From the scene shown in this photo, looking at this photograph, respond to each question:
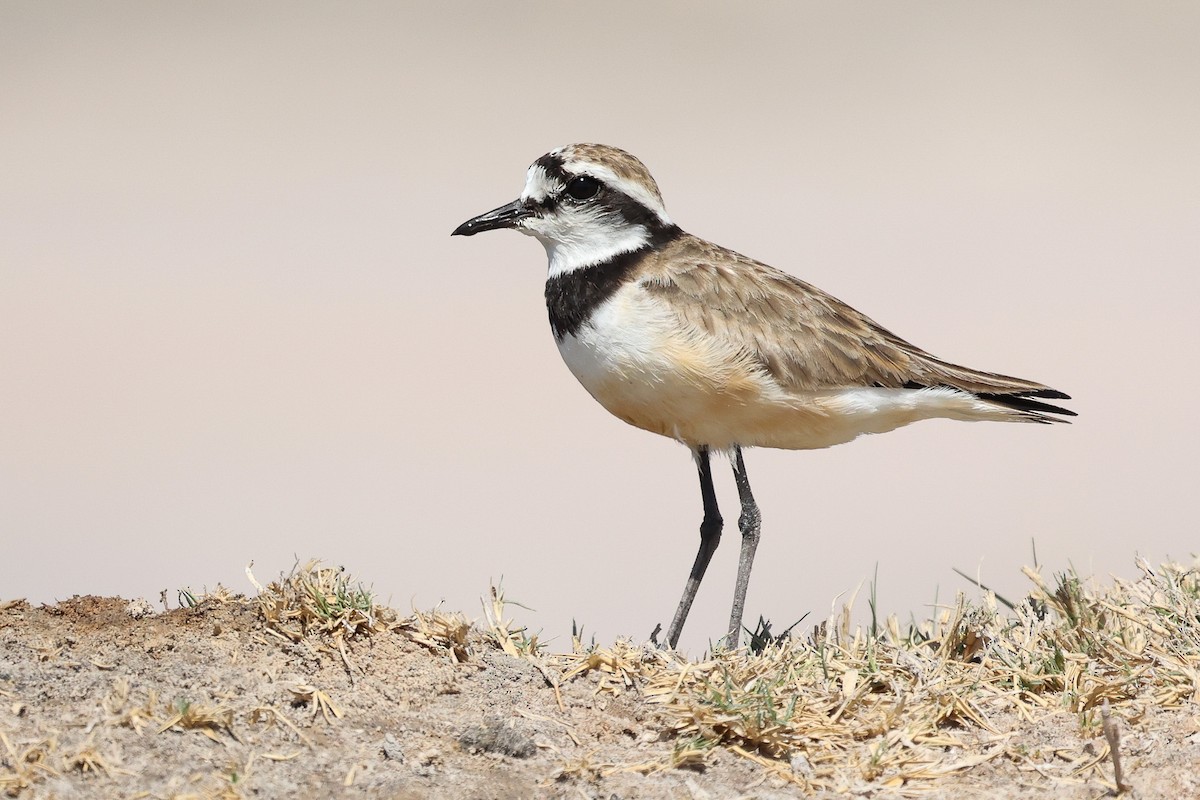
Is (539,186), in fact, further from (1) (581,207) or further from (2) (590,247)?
(2) (590,247)

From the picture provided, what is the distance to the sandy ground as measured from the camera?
11.4ft

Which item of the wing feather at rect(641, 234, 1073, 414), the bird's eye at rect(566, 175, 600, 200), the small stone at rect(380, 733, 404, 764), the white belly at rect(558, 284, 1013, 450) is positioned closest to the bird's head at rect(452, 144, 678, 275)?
the bird's eye at rect(566, 175, 600, 200)

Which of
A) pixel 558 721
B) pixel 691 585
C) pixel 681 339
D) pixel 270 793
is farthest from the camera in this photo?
pixel 691 585

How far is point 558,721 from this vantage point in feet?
13.4

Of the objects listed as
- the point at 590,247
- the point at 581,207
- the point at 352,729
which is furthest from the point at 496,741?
the point at 581,207

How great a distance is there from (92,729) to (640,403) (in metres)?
2.86

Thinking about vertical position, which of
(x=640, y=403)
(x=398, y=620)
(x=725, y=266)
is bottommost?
(x=398, y=620)

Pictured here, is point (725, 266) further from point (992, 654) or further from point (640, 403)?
point (992, 654)

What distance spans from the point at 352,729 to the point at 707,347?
252cm

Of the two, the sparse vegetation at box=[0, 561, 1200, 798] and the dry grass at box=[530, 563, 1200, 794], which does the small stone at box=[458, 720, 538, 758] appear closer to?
the sparse vegetation at box=[0, 561, 1200, 798]

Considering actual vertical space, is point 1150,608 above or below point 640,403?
below

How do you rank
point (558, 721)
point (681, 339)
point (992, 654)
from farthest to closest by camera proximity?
point (681, 339), point (992, 654), point (558, 721)

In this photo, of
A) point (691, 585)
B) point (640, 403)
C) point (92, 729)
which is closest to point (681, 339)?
point (640, 403)

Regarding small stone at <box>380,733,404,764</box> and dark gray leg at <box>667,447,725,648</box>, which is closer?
small stone at <box>380,733,404,764</box>
